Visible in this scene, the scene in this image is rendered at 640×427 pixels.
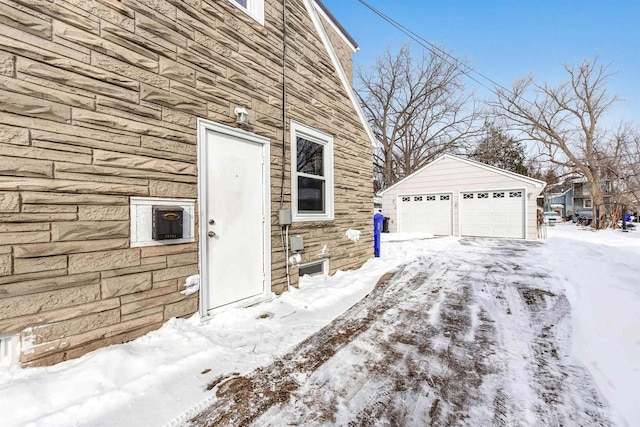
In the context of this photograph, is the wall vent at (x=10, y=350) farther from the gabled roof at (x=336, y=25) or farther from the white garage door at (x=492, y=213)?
the white garage door at (x=492, y=213)

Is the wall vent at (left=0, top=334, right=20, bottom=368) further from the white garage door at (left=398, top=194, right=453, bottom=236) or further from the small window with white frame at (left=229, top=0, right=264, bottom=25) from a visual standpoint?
the white garage door at (left=398, top=194, right=453, bottom=236)

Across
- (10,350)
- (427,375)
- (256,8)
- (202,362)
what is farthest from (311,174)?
(10,350)

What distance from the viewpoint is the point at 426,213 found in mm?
13719

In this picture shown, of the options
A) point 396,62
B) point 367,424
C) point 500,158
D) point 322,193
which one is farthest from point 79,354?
point 500,158

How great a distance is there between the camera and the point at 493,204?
12141 millimetres

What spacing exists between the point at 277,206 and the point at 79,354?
2490 millimetres

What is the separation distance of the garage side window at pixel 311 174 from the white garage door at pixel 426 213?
959 cm

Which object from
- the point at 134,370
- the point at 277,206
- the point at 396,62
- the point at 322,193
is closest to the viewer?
the point at 134,370

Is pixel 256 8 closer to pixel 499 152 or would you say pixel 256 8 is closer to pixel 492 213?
pixel 492 213

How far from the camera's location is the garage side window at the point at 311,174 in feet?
14.4

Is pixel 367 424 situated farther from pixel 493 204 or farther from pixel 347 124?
pixel 493 204

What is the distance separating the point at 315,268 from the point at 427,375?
296 centimetres

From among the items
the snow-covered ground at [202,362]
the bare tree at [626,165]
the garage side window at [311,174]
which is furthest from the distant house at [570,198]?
the snow-covered ground at [202,362]

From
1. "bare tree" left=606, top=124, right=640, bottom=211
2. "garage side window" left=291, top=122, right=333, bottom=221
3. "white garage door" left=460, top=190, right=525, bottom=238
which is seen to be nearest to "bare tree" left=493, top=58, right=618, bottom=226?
"bare tree" left=606, top=124, right=640, bottom=211
